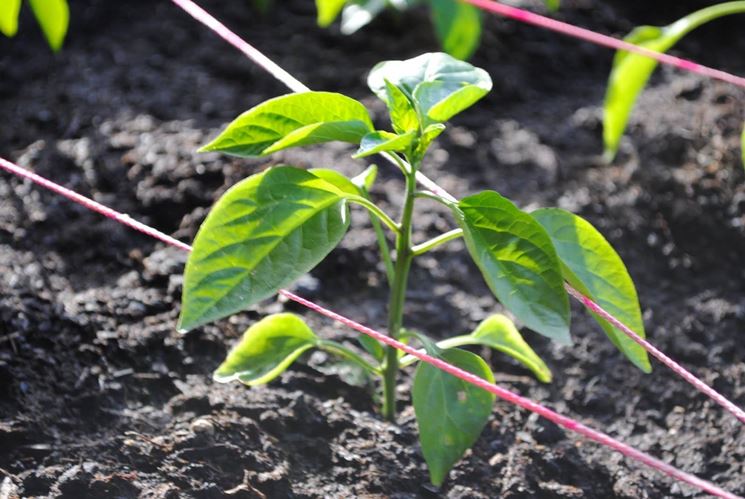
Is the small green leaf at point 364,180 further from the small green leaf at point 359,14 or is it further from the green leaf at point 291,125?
the small green leaf at point 359,14

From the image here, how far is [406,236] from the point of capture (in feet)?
3.63

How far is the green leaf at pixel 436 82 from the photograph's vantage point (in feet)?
3.26

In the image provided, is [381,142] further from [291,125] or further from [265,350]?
[265,350]

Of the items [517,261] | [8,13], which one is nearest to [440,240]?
[517,261]

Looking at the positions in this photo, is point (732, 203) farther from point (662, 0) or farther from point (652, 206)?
point (662, 0)

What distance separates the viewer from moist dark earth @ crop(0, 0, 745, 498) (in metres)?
1.21

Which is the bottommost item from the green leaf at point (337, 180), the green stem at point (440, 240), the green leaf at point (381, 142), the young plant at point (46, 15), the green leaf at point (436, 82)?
the green stem at point (440, 240)

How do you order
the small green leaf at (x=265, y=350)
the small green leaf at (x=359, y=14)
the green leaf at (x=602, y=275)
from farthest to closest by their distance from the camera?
the small green leaf at (x=359, y=14), the small green leaf at (x=265, y=350), the green leaf at (x=602, y=275)

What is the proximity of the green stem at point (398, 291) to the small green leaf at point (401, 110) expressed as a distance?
0.05 meters

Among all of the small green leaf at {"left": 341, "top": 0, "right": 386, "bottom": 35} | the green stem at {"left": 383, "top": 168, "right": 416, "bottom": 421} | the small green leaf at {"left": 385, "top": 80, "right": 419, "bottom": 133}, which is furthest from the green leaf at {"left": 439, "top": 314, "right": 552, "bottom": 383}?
the small green leaf at {"left": 341, "top": 0, "right": 386, "bottom": 35}

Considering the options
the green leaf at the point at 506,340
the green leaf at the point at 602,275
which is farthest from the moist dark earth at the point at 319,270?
the green leaf at the point at 602,275

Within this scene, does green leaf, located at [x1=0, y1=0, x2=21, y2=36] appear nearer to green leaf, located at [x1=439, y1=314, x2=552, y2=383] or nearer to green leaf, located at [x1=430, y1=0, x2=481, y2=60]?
green leaf, located at [x1=430, y1=0, x2=481, y2=60]

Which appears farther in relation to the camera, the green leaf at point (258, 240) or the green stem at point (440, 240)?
the green stem at point (440, 240)

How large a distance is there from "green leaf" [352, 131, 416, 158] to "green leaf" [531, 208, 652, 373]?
0.72 feet
